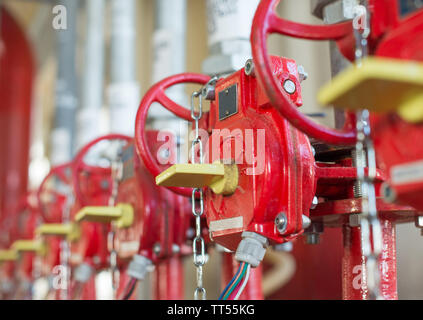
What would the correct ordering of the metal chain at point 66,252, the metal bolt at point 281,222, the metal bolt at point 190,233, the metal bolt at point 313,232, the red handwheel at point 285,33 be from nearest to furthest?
the red handwheel at point 285,33
the metal bolt at point 281,222
the metal bolt at point 313,232
the metal bolt at point 190,233
the metal chain at point 66,252

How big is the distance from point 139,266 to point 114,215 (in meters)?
0.12

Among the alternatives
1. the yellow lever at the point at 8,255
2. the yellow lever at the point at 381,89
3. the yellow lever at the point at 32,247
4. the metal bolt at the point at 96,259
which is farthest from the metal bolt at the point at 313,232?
the yellow lever at the point at 8,255

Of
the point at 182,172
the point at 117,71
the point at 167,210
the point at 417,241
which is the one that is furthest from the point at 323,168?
the point at 117,71

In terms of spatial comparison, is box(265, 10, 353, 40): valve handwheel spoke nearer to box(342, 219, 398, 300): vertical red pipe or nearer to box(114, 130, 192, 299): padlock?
box(342, 219, 398, 300): vertical red pipe

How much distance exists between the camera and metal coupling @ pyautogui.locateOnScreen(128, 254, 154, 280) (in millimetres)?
1362

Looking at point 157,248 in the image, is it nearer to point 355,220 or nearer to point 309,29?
point 355,220

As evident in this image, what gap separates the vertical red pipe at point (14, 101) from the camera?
416cm

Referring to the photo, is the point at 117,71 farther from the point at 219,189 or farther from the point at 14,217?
the point at 219,189

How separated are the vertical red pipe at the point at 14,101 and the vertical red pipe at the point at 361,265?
10.7 ft

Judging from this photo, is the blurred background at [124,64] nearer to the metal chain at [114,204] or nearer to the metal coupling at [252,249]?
the metal chain at [114,204]

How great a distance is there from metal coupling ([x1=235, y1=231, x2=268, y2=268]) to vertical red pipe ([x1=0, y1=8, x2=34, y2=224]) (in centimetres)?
333

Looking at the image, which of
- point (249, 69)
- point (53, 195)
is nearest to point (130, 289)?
point (249, 69)

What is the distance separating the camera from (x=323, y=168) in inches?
39.5

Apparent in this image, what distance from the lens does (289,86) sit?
991 millimetres
